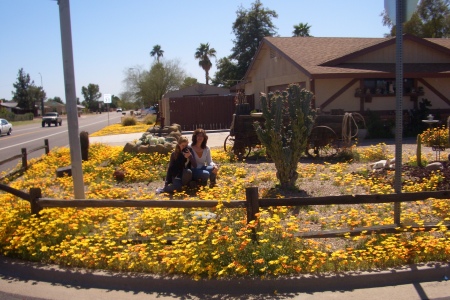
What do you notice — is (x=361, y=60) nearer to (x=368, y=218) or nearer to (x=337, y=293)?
(x=368, y=218)

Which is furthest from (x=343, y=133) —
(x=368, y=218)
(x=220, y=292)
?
(x=220, y=292)

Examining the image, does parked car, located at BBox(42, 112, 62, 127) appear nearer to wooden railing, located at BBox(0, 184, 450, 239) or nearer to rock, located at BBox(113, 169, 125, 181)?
rock, located at BBox(113, 169, 125, 181)

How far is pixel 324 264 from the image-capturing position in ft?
16.4

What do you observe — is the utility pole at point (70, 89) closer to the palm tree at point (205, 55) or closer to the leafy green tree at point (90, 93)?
the palm tree at point (205, 55)

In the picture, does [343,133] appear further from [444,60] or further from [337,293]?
[444,60]

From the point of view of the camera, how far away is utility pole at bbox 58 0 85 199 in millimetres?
7309

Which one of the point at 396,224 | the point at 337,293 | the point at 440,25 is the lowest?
the point at 337,293

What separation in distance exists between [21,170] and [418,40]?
17488mm

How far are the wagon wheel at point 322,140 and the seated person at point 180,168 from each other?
15.7 feet

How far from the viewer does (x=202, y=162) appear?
904 cm

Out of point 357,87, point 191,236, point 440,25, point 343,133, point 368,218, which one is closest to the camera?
point 191,236

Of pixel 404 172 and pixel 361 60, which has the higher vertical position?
pixel 361 60

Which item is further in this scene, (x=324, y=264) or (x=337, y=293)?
(x=324, y=264)

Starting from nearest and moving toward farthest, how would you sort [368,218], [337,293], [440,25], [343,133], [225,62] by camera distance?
[337,293] → [368,218] → [343,133] → [440,25] → [225,62]
